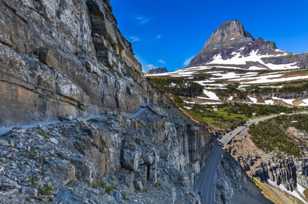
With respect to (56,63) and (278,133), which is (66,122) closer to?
(56,63)

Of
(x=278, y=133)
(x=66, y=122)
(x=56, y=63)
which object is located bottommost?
(x=278, y=133)

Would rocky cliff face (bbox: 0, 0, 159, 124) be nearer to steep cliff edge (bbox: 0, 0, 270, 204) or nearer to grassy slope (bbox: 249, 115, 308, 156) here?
steep cliff edge (bbox: 0, 0, 270, 204)

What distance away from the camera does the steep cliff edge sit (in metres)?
12.2

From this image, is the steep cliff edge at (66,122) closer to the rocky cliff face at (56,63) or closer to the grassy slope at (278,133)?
the rocky cliff face at (56,63)

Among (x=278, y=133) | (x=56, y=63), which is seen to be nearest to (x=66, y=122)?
(x=56, y=63)

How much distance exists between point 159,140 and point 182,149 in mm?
12268

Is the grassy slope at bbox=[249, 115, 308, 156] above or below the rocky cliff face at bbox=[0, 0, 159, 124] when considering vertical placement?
below

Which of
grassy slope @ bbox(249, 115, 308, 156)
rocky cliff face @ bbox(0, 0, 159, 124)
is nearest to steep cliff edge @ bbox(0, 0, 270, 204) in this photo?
rocky cliff face @ bbox(0, 0, 159, 124)

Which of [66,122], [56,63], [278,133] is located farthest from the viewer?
[278,133]

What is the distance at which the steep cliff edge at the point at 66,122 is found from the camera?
39.9 feet

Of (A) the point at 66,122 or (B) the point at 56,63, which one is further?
(B) the point at 56,63

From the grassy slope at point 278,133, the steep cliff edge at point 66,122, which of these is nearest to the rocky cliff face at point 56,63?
the steep cliff edge at point 66,122

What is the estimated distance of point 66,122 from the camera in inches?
680

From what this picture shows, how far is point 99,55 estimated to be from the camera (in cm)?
3045
